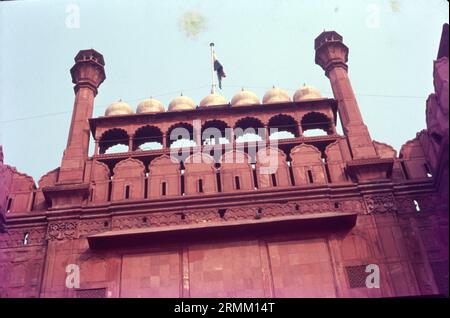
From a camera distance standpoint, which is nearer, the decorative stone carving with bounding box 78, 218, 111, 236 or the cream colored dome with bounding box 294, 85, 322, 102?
the decorative stone carving with bounding box 78, 218, 111, 236

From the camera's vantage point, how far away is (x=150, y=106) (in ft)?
47.6

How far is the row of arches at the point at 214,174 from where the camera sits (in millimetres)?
12258

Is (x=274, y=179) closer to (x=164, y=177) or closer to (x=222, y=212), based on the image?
(x=222, y=212)

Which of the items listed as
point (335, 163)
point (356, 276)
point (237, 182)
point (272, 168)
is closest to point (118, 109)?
point (237, 182)

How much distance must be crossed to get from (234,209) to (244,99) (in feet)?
12.3

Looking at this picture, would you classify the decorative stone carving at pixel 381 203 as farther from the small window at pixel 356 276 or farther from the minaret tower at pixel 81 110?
the minaret tower at pixel 81 110

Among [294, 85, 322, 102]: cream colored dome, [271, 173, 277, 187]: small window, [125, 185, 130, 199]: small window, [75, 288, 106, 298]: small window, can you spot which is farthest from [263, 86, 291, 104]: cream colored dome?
[75, 288, 106, 298]: small window

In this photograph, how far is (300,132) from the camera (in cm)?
1354

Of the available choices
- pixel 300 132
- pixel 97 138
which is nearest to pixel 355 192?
pixel 300 132

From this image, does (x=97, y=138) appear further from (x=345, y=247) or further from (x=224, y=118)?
(x=345, y=247)

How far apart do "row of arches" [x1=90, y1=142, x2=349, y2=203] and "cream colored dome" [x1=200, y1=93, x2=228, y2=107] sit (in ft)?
7.16

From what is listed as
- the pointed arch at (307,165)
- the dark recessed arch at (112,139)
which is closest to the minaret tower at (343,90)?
the pointed arch at (307,165)

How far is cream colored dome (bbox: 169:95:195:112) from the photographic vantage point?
47.7 feet

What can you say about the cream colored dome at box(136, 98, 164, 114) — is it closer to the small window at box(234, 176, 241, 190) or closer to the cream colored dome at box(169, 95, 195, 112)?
the cream colored dome at box(169, 95, 195, 112)
